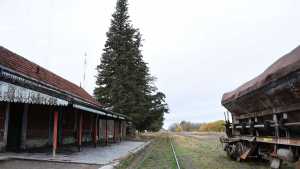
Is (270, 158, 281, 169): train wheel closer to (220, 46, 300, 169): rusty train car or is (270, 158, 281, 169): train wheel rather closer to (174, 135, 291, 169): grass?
(220, 46, 300, 169): rusty train car

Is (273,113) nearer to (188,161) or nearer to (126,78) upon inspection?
(188,161)

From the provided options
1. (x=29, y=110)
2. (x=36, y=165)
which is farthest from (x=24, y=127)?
(x=36, y=165)

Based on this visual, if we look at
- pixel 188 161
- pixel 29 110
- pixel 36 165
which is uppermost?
pixel 29 110

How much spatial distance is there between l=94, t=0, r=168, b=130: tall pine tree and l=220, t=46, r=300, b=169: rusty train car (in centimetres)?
1846

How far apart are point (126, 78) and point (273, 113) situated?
76.3 feet

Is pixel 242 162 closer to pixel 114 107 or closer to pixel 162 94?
pixel 114 107

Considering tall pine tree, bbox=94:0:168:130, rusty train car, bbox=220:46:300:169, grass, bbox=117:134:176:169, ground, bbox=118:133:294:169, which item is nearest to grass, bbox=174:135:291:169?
ground, bbox=118:133:294:169

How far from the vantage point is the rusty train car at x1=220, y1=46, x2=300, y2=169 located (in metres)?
7.57

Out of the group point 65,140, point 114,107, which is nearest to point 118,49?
point 114,107

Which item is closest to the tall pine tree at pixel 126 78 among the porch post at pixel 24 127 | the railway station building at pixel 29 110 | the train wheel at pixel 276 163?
the railway station building at pixel 29 110

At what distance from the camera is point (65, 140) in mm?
18188

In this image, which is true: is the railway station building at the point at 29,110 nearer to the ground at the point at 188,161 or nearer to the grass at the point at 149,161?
the grass at the point at 149,161

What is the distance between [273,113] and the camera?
891 cm

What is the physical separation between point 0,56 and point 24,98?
4055 mm
